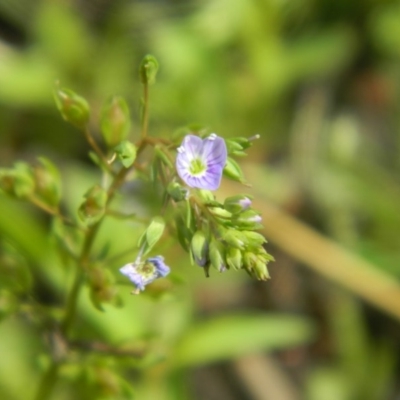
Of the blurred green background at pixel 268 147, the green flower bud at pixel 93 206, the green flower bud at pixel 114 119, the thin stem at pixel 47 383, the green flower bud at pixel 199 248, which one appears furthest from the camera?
the blurred green background at pixel 268 147

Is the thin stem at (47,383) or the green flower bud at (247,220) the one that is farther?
the thin stem at (47,383)

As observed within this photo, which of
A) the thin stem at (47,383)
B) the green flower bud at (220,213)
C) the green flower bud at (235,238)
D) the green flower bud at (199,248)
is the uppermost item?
the green flower bud at (220,213)

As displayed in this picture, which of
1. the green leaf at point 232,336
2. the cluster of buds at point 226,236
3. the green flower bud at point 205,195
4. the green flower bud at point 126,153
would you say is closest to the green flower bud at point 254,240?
the cluster of buds at point 226,236

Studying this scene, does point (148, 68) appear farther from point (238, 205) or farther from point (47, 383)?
point (47, 383)

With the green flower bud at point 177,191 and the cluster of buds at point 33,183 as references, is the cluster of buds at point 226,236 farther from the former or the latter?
the cluster of buds at point 33,183

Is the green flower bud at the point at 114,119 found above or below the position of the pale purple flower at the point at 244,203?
above

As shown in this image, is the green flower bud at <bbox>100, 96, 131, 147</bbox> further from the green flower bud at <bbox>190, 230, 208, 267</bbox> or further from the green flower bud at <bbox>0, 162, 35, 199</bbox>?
the green flower bud at <bbox>190, 230, 208, 267</bbox>

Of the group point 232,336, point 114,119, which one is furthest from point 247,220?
point 232,336

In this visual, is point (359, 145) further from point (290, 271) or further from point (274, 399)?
Answer: point (274, 399)
